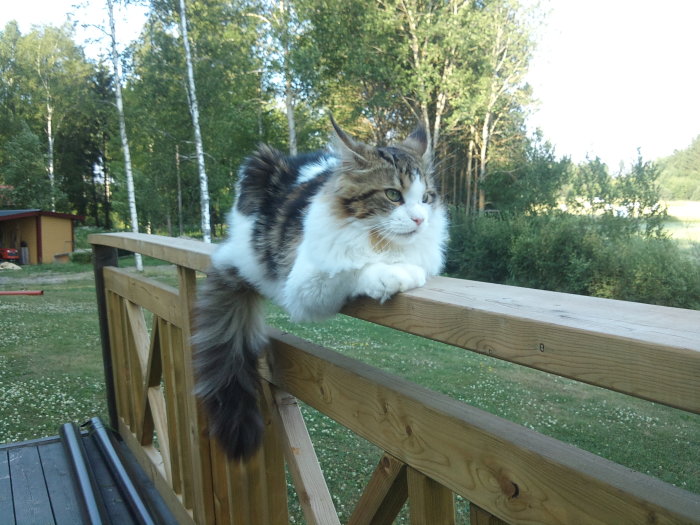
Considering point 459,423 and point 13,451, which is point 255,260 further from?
point 13,451

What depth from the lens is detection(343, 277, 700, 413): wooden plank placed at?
520mm

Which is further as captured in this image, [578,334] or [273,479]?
[273,479]

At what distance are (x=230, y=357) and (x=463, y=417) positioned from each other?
822mm

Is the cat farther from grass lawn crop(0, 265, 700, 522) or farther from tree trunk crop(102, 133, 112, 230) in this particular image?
tree trunk crop(102, 133, 112, 230)

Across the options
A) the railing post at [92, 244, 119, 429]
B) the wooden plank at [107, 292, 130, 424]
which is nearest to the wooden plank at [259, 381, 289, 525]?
the wooden plank at [107, 292, 130, 424]

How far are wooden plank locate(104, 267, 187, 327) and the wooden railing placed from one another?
0.42 ft

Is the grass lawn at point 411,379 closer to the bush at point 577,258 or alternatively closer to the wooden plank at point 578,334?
the wooden plank at point 578,334

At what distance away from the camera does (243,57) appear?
574 inches

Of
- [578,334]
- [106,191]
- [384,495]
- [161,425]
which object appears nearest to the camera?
[578,334]

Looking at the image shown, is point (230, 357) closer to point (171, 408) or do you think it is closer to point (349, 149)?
point (349, 149)

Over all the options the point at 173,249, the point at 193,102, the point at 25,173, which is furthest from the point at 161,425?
the point at 25,173

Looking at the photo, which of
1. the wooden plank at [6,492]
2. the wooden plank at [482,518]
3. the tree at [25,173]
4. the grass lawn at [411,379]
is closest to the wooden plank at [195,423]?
the wooden plank at [6,492]

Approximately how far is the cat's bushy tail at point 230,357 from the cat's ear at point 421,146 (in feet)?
2.28

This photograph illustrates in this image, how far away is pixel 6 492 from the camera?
2.44m
